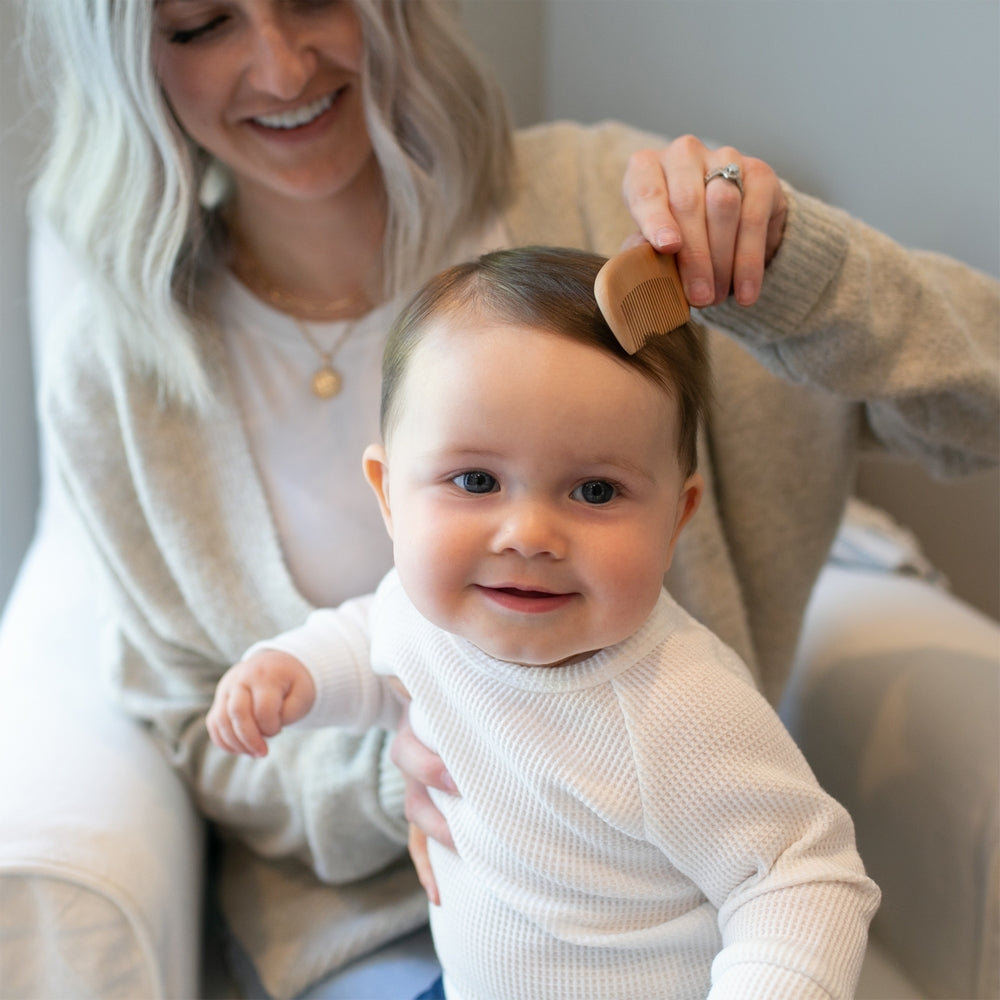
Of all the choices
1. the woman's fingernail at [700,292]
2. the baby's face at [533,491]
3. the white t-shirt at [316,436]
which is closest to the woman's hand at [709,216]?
the woman's fingernail at [700,292]

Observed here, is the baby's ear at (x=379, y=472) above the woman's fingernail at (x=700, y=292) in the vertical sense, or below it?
below

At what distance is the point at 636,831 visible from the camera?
63cm

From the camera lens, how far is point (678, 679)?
64cm

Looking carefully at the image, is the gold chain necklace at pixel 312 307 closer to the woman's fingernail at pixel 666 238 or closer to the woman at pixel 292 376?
the woman at pixel 292 376

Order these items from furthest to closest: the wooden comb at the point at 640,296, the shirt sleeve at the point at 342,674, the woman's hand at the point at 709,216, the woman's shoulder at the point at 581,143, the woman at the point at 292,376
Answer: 1. the woman's shoulder at the point at 581,143
2. the woman at the point at 292,376
3. the shirt sleeve at the point at 342,674
4. the woman's hand at the point at 709,216
5. the wooden comb at the point at 640,296

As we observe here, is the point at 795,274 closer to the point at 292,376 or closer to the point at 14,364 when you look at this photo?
the point at 292,376

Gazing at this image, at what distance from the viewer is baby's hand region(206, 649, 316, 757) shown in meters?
0.77

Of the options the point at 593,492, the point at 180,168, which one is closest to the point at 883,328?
the point at 593,492

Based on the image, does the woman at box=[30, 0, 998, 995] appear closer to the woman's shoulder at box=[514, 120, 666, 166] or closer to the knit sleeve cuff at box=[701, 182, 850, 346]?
the woman's shoulder at box=[514, 120, 666, 166]

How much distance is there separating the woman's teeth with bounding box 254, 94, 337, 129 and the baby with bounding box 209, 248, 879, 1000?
1.20 ft

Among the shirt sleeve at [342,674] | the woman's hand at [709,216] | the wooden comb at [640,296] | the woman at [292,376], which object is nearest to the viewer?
the wooden comb at [640,296]

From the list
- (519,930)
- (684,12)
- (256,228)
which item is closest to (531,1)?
(684,12)

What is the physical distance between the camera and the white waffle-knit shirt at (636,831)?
0.60 meters

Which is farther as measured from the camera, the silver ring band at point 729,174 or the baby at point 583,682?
the silver ring band at point 729,174
